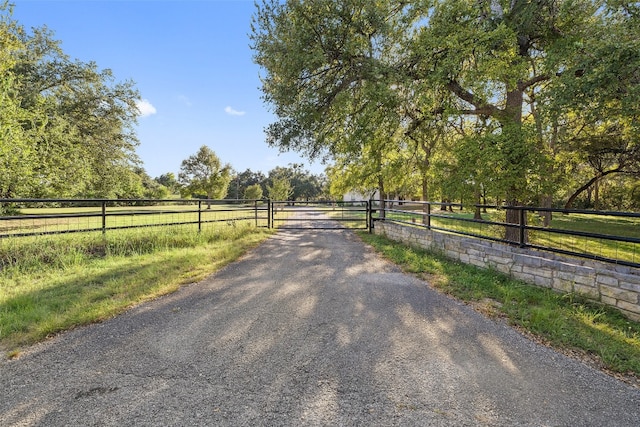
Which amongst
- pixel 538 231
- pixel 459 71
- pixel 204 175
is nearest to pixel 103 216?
pixel 459 71

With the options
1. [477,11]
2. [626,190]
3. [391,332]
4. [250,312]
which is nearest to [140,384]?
[250,312]

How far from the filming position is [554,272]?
4.39 metres

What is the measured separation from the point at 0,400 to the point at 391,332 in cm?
312

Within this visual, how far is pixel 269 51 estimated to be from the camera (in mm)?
8180

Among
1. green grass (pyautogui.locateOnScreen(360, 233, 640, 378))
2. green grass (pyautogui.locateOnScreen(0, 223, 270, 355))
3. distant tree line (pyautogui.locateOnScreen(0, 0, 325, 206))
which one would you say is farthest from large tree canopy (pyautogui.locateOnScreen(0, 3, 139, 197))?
green grass (pyautogui.locateOnScreen(360, 233, 640, 378))

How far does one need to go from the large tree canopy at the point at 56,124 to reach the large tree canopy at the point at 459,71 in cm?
815

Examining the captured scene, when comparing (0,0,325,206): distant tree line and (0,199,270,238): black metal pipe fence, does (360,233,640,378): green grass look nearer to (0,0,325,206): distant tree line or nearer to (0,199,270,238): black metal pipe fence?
(0,199,270,238): black metal pipe fence

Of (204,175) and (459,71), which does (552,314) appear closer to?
(459,71)

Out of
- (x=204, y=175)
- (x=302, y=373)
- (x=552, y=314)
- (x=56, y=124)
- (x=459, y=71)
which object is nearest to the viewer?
(x=302, y=373)

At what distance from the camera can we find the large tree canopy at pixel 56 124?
965 cm

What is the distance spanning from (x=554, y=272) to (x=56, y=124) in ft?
A: 57.9

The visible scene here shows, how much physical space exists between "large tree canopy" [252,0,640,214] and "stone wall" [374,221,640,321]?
1.74 m

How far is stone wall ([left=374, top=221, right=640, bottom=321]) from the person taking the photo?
3582 millimetres

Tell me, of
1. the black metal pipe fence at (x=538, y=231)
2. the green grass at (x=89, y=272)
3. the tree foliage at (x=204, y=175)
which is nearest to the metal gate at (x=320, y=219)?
the black metal pipe fence at (x=538, y=231)
